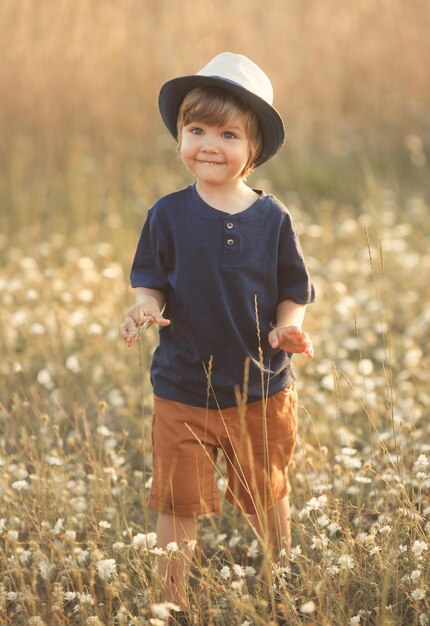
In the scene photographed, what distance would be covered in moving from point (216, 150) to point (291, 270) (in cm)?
39

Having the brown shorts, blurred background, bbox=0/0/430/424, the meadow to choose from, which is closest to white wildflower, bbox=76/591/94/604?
the meadow

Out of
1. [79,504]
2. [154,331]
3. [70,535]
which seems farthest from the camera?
[154,331]

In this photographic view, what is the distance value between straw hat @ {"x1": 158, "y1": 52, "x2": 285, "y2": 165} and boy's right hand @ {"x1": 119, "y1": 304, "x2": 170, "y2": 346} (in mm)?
560

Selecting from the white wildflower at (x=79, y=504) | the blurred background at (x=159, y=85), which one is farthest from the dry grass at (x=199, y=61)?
the white wildflower at (x=79, y=504)

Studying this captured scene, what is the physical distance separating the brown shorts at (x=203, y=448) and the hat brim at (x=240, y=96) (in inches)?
27.9

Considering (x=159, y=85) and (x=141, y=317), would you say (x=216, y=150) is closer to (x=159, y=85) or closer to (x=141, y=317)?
(x=141, y=317)

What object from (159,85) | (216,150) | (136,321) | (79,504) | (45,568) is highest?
(159,85)

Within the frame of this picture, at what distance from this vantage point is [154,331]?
443 centimetres

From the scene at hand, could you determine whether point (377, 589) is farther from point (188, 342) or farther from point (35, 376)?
point (35, 376)

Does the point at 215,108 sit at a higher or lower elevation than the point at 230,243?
higher

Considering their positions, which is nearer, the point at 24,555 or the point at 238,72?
the point at 238,72

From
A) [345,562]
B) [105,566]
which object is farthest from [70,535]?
[345,562]

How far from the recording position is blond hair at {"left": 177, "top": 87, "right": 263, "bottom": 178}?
2391mm

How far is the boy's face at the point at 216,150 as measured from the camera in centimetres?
241
